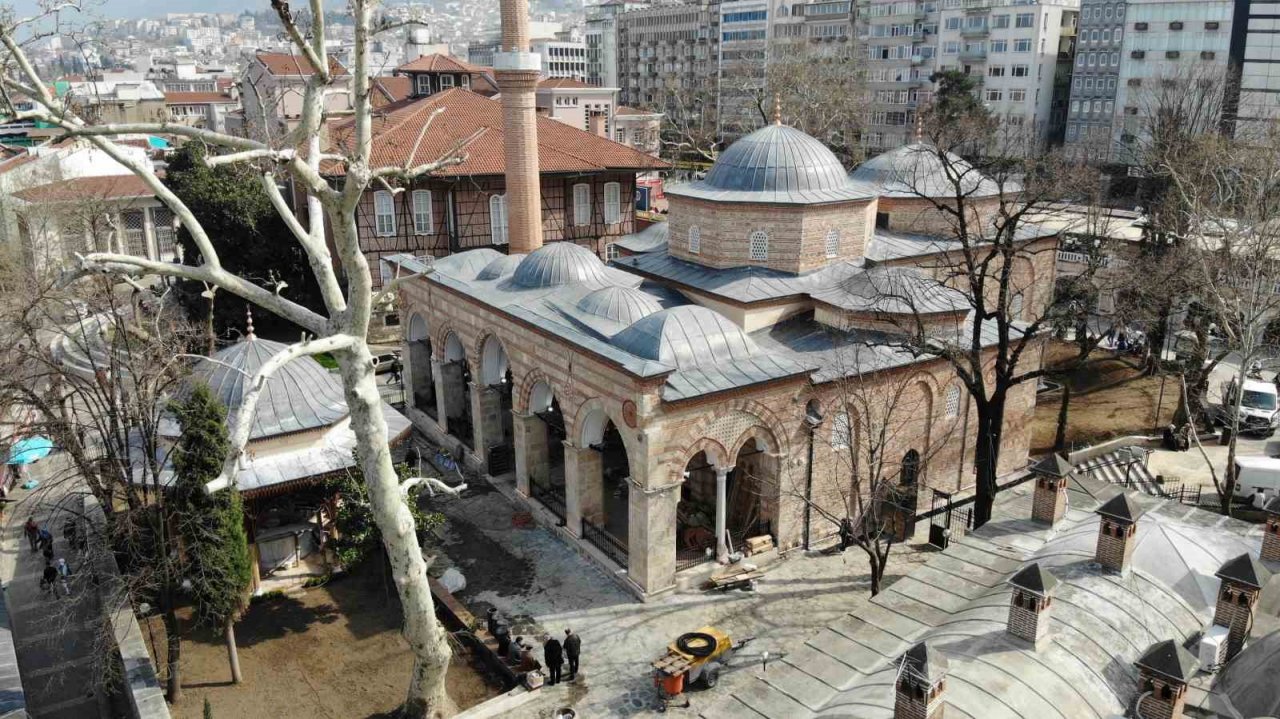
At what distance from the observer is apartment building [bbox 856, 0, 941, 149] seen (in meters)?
69.0

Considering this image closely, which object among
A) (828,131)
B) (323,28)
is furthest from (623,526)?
(828,131)

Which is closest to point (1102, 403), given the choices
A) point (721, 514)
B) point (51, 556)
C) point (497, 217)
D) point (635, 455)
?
point (721, 514)

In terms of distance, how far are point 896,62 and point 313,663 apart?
6713cm

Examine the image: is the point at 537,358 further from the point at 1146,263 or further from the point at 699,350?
the point at 1146,263

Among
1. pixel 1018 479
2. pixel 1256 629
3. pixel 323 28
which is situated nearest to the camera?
pixel 323 28

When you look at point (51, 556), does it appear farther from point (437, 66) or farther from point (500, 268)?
point (437, 66)

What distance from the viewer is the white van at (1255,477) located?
71.6ft

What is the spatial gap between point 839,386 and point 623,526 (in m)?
5.92

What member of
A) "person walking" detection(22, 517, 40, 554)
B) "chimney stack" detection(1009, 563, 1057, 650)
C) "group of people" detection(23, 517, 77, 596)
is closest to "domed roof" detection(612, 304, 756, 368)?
"chimney stack" detection(1009, 563, 1057, 650)

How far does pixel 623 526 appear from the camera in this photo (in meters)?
20.8

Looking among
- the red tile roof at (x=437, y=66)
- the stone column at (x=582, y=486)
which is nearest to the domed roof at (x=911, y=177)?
the stone column at (x=582, y=486)

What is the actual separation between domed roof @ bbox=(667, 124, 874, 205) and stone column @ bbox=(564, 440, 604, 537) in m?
7.48

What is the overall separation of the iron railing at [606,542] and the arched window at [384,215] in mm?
20186

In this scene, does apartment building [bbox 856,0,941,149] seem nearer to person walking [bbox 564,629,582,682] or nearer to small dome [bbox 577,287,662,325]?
small dome [bbox 577,287,662,325]
